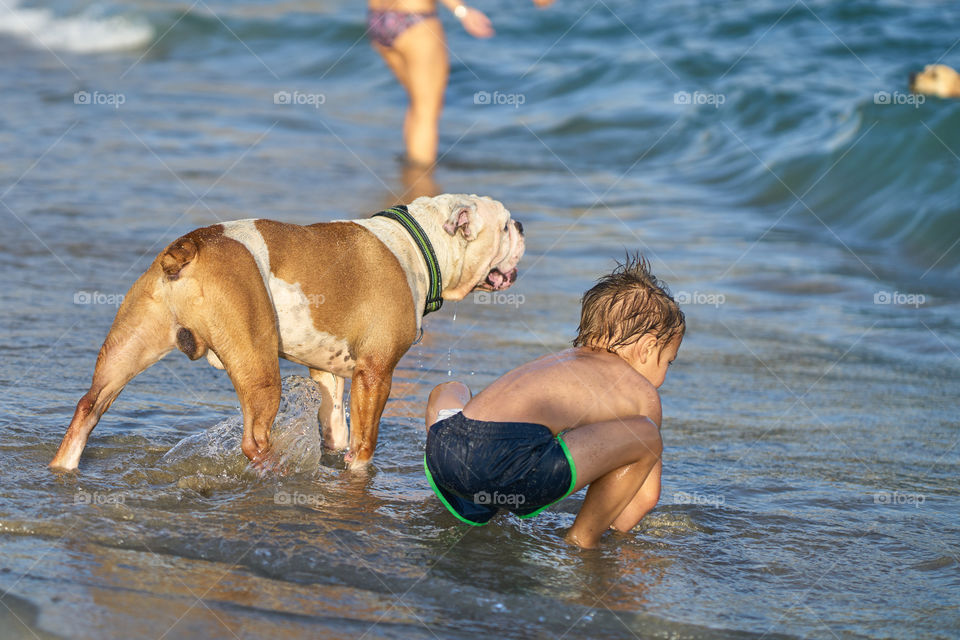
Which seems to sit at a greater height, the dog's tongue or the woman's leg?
the woman's leg

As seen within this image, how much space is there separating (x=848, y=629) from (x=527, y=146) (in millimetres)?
10166

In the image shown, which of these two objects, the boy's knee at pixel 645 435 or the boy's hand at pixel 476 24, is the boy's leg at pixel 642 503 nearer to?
the boy's knee at pixel 645 435

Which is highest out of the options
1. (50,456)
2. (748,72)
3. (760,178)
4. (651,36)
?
(651,36)

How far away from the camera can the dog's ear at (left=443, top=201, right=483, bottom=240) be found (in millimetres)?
4652

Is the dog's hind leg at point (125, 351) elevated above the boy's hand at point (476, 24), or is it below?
below

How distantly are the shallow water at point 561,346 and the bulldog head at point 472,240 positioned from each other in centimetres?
75

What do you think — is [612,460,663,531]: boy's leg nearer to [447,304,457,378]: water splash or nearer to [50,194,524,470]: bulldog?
[50,194,524,470]: bulldog

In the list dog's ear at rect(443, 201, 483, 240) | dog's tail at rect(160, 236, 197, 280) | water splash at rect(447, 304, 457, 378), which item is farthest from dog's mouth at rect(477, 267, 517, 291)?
dog's tail at rect(160, 236, 197, 280)

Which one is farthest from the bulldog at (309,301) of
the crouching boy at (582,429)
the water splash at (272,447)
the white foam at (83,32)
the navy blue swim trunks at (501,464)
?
the white foam at (83,32)

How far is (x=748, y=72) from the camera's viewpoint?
552 inches

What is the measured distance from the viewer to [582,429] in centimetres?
361

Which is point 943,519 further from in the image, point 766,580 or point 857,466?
point 766,580

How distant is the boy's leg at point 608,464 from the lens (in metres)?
3.56

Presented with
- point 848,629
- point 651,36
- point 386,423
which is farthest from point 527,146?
point 848,629
